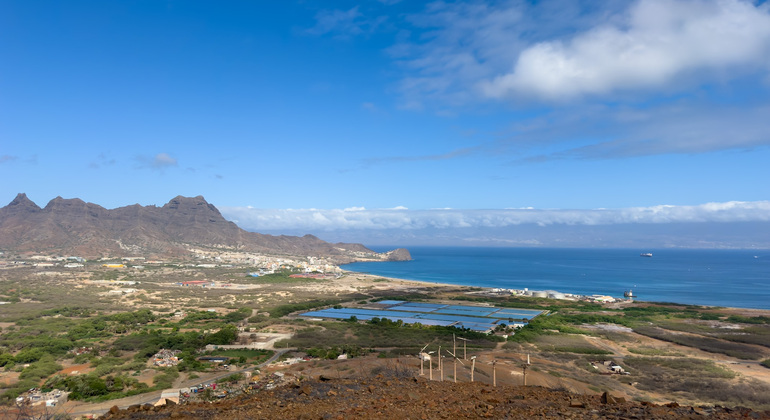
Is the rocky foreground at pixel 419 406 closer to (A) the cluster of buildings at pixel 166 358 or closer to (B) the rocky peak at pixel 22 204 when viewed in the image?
(A) the cluster of buildings at pixel 166 358

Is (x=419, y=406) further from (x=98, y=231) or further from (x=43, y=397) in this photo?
(x=98, y=231)

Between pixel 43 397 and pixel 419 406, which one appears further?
pixel 43 397

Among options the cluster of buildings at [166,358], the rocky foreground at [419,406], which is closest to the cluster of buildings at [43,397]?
the cluster of buildings at [166,358]

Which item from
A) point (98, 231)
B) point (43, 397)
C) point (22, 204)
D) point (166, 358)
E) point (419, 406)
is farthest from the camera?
point (22, 204)

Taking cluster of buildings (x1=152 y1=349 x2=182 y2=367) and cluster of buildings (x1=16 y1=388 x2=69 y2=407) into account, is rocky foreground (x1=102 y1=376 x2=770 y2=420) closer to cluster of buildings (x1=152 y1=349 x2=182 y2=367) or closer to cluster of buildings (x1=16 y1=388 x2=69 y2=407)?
cluster of buildings (x1=16 y1=388 x2=69 y2=407)

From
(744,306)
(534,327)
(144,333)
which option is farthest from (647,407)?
(744,306)

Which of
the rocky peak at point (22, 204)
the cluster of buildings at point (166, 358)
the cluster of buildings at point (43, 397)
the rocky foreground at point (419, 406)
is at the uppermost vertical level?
the rocky peak at point (22, 204)

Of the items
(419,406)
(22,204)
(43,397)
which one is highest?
(22,204)

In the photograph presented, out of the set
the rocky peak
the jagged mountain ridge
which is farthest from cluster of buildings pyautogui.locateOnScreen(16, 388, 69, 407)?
the rocky peak

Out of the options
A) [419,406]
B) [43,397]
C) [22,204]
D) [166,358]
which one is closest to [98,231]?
[22,204]
